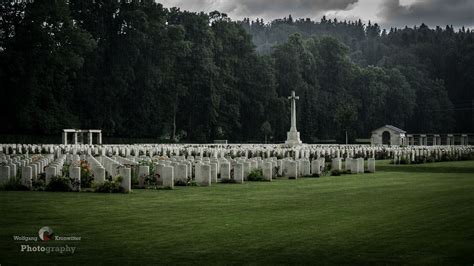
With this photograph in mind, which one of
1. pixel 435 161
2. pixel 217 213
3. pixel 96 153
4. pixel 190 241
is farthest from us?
pixel 435 161

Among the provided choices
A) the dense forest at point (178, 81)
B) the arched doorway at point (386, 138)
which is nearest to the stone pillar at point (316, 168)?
the dense forest at point (178, 81)

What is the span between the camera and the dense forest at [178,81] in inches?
1863

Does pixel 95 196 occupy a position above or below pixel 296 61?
below

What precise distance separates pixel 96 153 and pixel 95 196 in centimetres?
1770

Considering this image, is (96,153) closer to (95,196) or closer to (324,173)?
(324,173)

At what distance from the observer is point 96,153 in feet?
105

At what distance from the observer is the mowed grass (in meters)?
7.97

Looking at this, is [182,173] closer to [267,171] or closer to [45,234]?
[267,171]

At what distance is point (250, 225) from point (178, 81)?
52.7 metres

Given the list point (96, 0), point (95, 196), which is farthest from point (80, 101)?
point (95, 196)

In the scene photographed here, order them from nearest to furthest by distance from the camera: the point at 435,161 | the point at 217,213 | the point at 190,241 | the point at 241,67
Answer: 1. the point at 190,241
2. the point at 217,213
3. the point at 435,161
4. the point at 241,67

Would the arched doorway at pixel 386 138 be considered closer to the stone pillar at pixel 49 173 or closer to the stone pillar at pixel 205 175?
the stone pillar at pixel 205 175

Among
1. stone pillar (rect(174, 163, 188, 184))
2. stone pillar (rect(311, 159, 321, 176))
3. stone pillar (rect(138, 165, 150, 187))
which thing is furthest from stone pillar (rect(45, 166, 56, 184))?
stone pillar (rect(311, 159, 321, 176))

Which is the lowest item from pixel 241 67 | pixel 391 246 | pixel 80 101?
pixel 391 246
